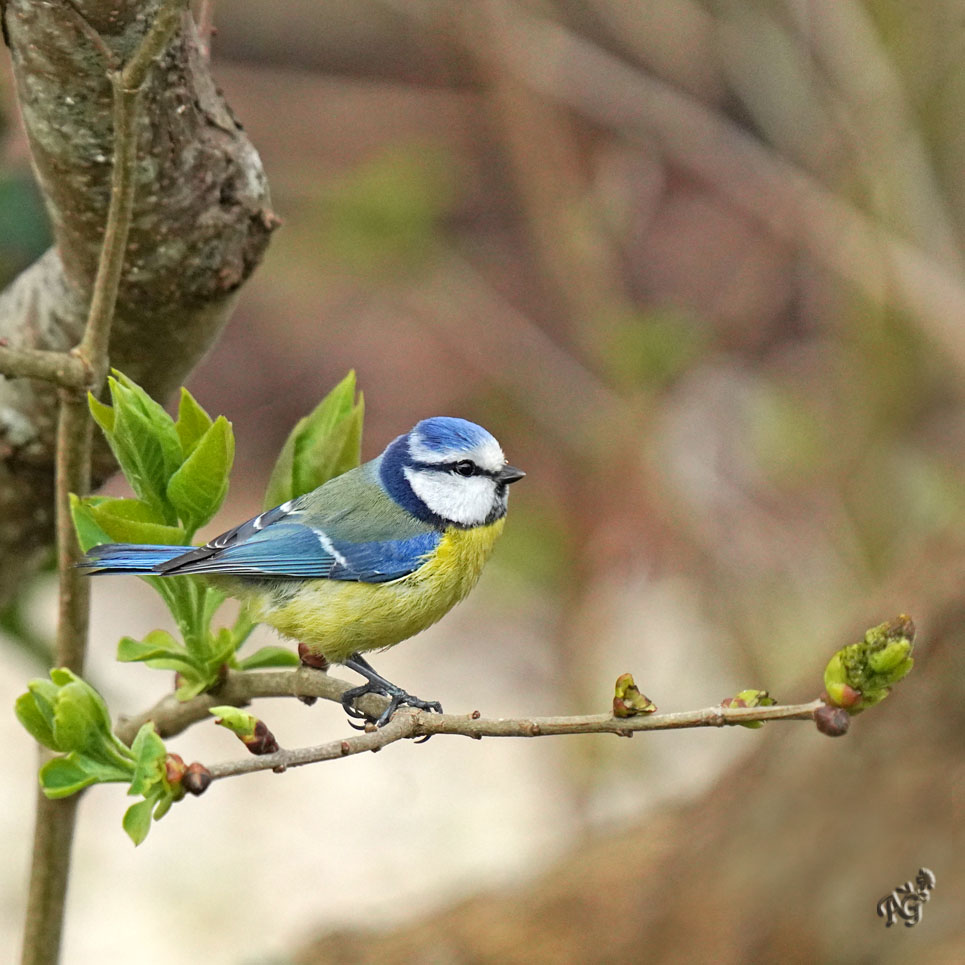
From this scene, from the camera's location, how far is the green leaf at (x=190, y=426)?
1.11m

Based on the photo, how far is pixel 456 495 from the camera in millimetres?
1634

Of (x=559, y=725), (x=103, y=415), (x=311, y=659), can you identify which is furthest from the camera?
(x=311, y=659)

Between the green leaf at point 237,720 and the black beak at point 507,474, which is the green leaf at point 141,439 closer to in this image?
the green leaf at point 237,720

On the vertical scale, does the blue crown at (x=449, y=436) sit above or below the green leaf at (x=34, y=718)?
above

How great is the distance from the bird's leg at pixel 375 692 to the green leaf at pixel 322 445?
0.72ft

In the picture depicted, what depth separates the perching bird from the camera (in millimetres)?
1457

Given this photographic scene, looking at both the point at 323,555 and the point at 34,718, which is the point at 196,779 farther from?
the point at 323,555

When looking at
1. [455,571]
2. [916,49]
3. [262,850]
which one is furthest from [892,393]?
[262,850]

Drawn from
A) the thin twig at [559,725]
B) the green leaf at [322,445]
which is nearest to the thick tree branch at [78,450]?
the green leaf at [322,445]

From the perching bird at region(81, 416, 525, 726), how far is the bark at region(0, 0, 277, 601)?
0.74ft

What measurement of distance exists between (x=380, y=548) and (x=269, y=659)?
13.6 inches

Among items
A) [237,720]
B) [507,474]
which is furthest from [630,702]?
[507,474]

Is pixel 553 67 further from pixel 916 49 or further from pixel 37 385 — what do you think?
pixel 37 385

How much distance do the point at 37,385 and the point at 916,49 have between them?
240cm
